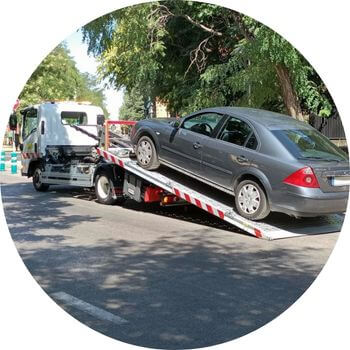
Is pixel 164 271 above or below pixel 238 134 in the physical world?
below

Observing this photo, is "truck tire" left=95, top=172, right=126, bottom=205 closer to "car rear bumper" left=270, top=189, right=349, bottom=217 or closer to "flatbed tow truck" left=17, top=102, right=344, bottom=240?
"flatbed tow truck" left=17, top=102, right=344, bottom=240

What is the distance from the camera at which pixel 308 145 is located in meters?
7.69

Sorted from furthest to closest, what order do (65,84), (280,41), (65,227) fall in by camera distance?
(65,84) < (280,41) < (65,227)

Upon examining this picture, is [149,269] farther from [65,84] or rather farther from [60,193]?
[65,84]

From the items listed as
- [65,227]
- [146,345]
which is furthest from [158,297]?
[65,227]

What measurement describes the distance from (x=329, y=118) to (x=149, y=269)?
7993mm

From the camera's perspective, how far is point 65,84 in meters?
16.6

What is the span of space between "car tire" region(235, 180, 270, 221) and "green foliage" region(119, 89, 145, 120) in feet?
12.3

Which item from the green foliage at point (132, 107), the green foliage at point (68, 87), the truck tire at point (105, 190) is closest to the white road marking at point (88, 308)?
the truck tire at point (105, 190)

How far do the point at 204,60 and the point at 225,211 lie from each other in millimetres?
8206

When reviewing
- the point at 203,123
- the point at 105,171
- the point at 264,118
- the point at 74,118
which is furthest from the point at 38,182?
the point at 264,118

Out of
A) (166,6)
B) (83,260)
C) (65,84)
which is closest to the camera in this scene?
(83,260)

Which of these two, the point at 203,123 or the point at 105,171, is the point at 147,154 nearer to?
the point at 203,123

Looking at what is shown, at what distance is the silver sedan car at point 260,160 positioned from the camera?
7.15 metres
